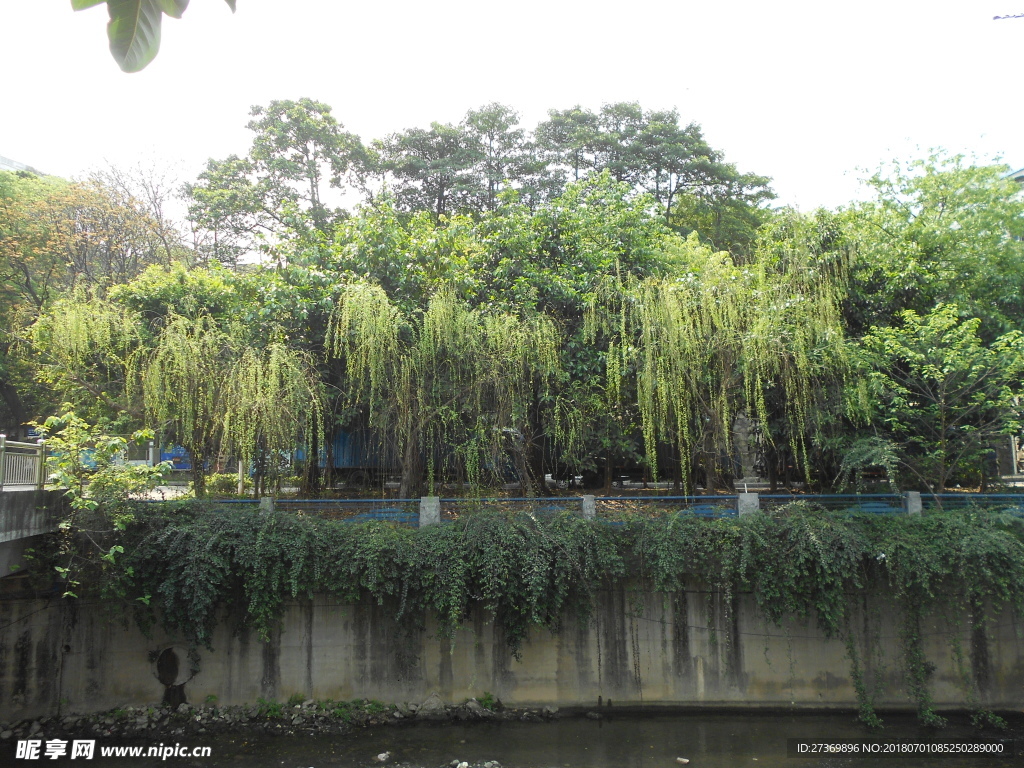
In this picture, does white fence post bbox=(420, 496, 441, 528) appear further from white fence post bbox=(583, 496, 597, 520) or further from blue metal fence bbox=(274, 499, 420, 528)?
white fence post bbox=(583, 496, 597, 520)

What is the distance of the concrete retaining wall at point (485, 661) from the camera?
880 cm

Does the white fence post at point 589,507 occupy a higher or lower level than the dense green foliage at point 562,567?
higher

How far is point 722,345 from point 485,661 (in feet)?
18.8

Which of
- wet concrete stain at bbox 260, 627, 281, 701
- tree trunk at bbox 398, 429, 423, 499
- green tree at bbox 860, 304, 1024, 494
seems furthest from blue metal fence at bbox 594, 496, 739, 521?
wet concrete stain at bbox 260, 627, 281, 701

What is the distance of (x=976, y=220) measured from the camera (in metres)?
10.6

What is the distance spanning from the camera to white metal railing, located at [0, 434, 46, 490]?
7.27 metres

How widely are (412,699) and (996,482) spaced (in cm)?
1013

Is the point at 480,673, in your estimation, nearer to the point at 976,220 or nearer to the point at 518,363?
the point at 518,363

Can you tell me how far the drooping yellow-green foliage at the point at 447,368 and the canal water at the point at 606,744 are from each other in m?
3.52

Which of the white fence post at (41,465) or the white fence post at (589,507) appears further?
the white fence post at (589,507)

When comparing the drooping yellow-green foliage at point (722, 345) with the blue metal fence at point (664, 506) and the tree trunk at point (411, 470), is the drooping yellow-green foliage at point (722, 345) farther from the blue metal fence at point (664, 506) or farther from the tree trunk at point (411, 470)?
the tree trunk at point (411, 470)

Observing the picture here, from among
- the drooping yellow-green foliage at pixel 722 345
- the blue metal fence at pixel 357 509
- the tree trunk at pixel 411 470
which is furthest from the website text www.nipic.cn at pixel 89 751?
the drooping yellow-green foliage at pixel 722 345

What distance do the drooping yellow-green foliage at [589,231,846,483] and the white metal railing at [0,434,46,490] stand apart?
7613 millimetres

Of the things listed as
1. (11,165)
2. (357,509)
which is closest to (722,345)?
(357,509)
